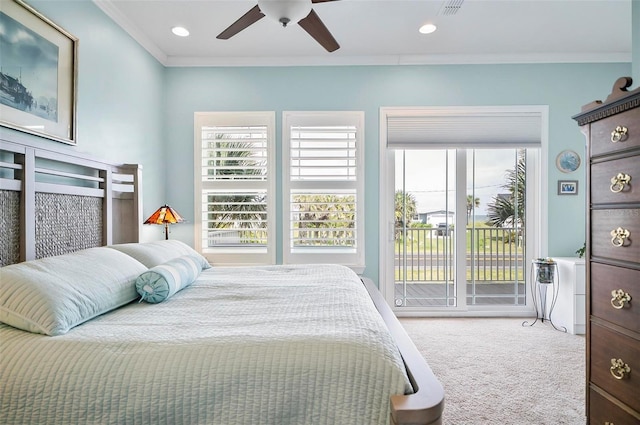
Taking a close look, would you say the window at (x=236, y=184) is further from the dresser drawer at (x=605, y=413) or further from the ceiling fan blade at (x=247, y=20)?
the dresser drawer at (x=605, y=413)

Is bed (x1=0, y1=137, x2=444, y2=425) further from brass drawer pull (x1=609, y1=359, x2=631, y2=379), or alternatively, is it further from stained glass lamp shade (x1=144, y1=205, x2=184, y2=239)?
stained glass lamp shade (x1=144, y1=205, x2=184, y2=239)

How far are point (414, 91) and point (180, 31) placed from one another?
2367 millimetres

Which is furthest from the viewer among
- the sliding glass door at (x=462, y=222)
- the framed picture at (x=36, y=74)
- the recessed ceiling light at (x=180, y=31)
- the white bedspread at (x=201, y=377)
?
the sliding glass door at (x=462, y=222)

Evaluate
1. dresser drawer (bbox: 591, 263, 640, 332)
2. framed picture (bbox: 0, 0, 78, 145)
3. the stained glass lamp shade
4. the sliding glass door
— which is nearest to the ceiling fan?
framed picture (bbox: 0, 0, 78, 145)

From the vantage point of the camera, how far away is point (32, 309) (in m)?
1.22

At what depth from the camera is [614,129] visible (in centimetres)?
138

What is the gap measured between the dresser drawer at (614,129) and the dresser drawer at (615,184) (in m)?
0.06

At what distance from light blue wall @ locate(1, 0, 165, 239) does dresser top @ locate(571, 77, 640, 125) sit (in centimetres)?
285

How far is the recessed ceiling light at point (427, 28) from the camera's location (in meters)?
2.99

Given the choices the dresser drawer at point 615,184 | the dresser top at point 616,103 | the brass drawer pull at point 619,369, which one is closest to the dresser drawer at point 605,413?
the brass drawer pull at point 619,369

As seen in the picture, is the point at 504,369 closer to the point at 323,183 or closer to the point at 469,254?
the point at 469,254

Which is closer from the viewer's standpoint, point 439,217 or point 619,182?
point 619,182

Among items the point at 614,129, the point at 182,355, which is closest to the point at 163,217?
the point at 182,355

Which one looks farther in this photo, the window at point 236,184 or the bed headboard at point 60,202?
the window at point 236,184
